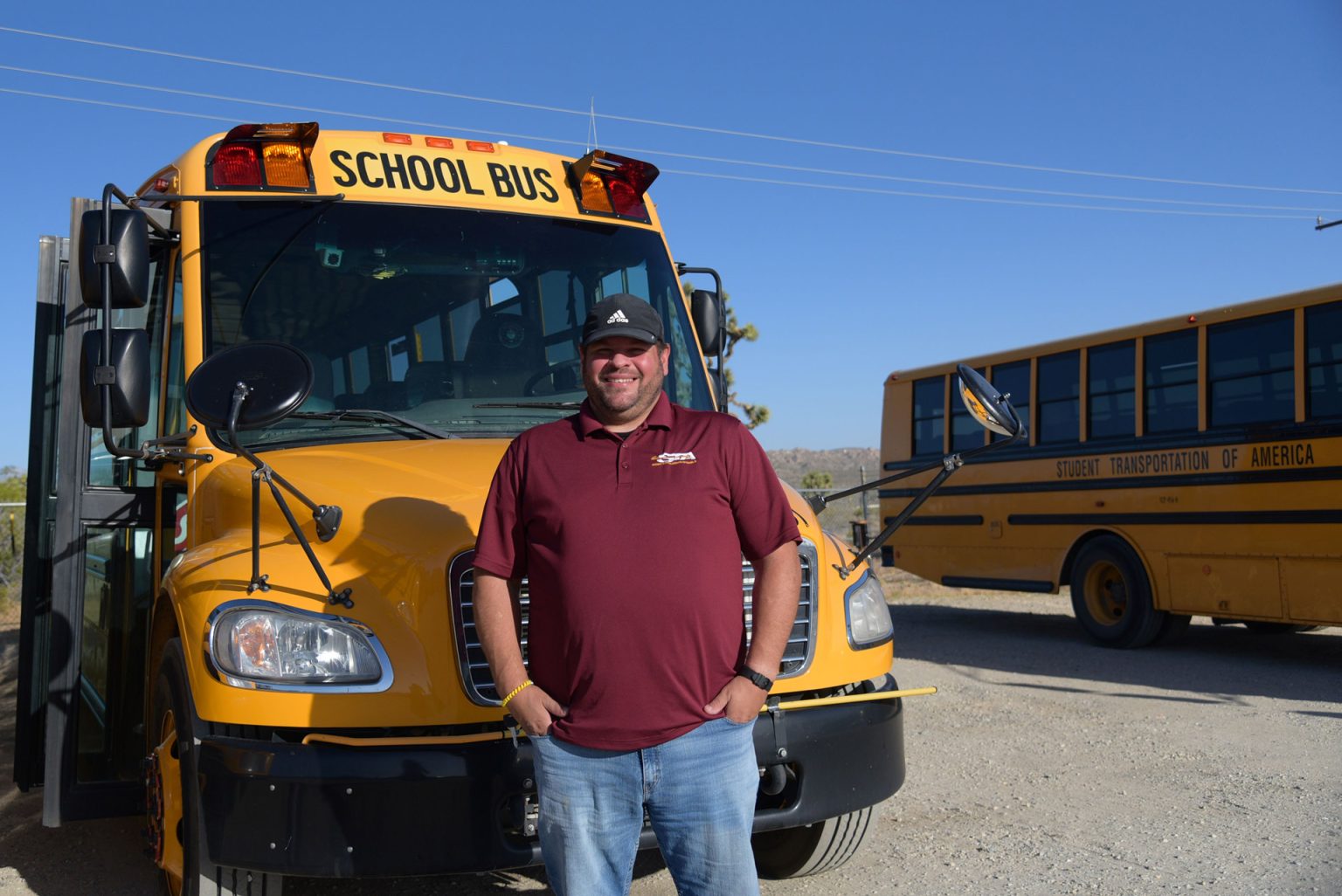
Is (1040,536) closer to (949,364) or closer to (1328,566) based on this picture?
(949,364)

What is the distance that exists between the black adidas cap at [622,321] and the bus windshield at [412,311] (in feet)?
4.95

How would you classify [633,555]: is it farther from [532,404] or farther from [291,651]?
[532,404]

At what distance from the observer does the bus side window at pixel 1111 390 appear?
35.9ft

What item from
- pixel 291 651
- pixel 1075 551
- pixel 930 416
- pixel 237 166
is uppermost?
pixel 237 166

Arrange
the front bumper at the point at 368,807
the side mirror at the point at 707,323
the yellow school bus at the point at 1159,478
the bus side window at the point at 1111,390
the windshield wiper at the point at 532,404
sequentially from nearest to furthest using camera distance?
1. the front bumper at the point at 368,807
2. the windshield wiper at the point at 532,404
3. the side mirror at the point at 707,323
4. the yellow school bus at the point at 1159,478
5. the bus side window at the point at 1111,390

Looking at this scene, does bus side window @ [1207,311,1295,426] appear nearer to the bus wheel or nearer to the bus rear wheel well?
the bus rear wheel well

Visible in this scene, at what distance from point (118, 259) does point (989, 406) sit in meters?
2.63

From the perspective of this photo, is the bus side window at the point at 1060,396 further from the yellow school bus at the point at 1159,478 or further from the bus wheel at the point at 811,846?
the bus wheel at the point at 811,846

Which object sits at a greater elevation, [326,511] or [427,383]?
[427,383]

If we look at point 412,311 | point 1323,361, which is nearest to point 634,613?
point 412,311

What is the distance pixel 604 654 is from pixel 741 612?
13.6 inches

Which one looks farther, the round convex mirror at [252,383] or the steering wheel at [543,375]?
the steering wheel at [543,375]

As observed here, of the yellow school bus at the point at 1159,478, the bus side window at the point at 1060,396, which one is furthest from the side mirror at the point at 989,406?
the bus side window at the point at 1060,396

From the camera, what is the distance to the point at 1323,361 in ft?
30.1
